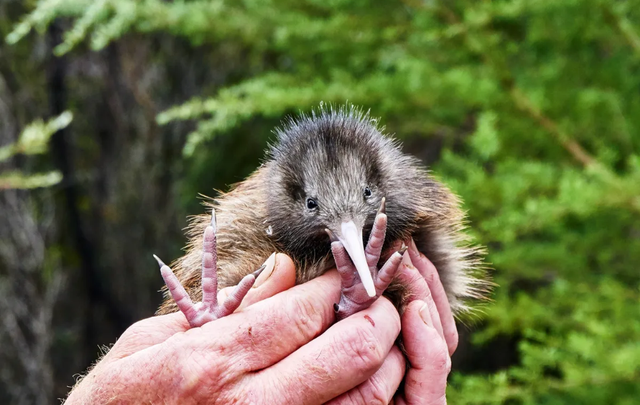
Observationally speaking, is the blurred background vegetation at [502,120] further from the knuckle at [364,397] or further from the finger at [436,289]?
the knuckle at [364,397]

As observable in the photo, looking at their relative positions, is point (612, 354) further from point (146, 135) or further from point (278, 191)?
point (146, 135)

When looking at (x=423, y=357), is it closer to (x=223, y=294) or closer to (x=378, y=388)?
(x=378, y=388)

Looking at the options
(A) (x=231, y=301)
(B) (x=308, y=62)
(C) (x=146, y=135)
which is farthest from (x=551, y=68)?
(C) (x=146, y=135)

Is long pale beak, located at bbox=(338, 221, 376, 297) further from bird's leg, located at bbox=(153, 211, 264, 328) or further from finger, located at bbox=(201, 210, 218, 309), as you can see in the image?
finger, located at bbox=(201, 210, 218, 309)

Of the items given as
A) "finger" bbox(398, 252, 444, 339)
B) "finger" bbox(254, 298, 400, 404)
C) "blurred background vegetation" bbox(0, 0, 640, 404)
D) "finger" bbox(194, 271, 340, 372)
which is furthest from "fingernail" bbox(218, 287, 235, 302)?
"blurred background vegetation" bbox(0, 0, 640, 404)

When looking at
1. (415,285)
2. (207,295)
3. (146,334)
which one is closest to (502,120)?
(415,285)

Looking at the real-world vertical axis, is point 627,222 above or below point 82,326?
above

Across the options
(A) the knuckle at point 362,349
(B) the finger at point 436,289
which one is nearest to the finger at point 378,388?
(A) the knuckle at point 362,349
